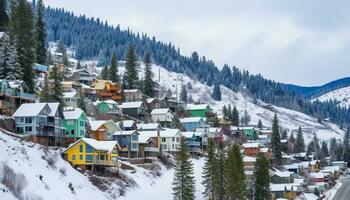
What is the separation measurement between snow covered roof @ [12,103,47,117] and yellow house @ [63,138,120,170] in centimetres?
700

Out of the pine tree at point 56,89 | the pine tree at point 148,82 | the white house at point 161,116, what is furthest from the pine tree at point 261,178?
the pine tree at point 148,82

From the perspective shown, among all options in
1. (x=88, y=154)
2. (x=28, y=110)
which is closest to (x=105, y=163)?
(x=88, y=154)

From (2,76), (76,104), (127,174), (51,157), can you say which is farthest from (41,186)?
(76,104)

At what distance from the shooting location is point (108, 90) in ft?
446

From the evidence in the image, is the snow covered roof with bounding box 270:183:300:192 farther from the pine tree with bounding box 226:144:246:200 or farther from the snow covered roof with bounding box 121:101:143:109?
the snow covered roof with bounding box 121:101:143:109

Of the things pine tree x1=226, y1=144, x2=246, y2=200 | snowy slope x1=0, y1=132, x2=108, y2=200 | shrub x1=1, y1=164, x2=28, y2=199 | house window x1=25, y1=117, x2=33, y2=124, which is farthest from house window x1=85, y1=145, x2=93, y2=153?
shrub x1=1, y1=164, x2=28, y2=199

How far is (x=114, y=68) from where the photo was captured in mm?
146875

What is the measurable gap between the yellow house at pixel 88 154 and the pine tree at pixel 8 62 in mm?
18107

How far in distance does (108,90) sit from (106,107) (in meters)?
15.9

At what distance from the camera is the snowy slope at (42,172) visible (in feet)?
194

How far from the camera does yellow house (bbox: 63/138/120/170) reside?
77.9 meters

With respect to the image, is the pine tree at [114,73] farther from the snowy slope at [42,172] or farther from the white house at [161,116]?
the snowy slope at [42,172]

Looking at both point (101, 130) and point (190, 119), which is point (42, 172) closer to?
point (101, 130)

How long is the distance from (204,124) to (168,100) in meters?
16.1
